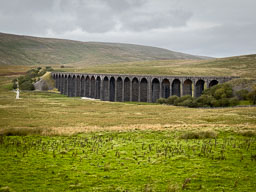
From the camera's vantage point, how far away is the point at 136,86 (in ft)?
275

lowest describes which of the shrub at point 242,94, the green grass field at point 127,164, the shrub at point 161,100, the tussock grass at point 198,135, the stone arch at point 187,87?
the green grass field at point 127,164

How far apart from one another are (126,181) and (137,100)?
2754 inches

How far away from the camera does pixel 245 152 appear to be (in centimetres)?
1900

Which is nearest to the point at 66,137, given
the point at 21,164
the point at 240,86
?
the point at 21,164

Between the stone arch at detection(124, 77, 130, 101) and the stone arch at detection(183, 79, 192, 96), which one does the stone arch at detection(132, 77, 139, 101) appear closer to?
the stone arch at detection(124, 77, 130, 101)

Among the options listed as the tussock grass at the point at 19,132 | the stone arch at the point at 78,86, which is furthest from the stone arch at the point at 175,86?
the tussock grass at the point at 19,132

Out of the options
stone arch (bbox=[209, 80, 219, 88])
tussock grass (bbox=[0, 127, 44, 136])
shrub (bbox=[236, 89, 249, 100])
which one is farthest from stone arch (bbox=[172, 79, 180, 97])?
tussock grass (bbox=[0, 127, 44, 136])

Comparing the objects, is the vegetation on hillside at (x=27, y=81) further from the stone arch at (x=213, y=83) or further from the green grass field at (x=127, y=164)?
the green grass field at (x=127, y=164)

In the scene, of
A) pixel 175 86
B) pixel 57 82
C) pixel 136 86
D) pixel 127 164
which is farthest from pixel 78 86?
pixel 127 164

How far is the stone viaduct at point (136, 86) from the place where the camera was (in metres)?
70.1

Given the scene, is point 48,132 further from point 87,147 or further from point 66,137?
point 87,147

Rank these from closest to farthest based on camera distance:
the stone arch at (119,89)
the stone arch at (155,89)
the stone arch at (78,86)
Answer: the stone arch at (155,89), the stone arch at (119,89), the stone arch at (78,86)

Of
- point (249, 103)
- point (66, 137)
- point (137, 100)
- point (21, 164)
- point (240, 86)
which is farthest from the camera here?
point (137, 100)

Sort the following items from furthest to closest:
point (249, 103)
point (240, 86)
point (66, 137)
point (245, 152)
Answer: point (240, 86)
point (249, 103)
point (66, 137)
point (245, 152)
